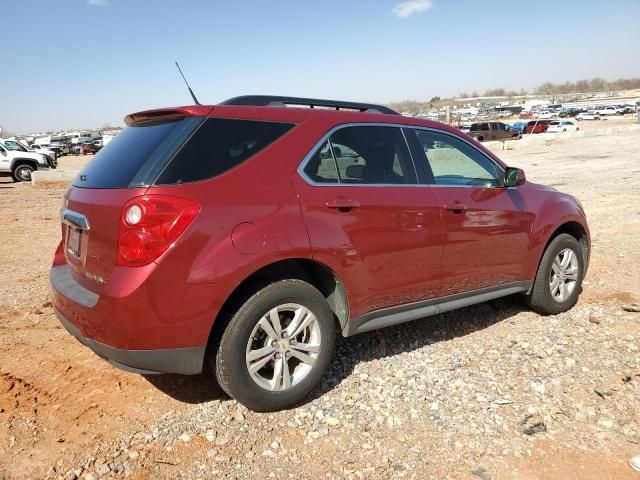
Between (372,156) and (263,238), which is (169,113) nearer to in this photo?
(263,238)

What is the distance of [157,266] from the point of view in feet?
8.76

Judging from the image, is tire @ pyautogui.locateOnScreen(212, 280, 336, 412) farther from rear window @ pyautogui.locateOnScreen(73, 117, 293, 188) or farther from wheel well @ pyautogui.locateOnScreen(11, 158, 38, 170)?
wheel well @ pyautogui.locateOnScreen(11, 158, 38, 170)

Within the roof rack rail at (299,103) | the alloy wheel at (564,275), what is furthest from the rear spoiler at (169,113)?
the alloy wheel at (564,275)

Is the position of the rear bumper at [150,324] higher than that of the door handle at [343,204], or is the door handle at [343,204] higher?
the door handle at [343,204]

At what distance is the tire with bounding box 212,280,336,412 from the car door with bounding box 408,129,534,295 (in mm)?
1175

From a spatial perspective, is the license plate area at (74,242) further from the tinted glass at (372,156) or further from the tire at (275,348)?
the tinted glass at (372,156)

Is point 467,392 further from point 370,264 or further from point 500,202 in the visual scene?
point 500,202

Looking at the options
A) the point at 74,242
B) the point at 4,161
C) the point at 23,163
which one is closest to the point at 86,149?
the point at 23,163

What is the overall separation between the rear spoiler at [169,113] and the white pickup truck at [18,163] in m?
22.1

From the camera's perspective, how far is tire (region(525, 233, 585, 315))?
4641 mm

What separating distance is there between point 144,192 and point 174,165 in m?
0.22

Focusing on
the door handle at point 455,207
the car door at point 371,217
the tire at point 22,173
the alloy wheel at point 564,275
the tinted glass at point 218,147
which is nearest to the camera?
the tinted glass at point 218,147

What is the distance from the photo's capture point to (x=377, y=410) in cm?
324

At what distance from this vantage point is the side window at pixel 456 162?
3975 millimetres
